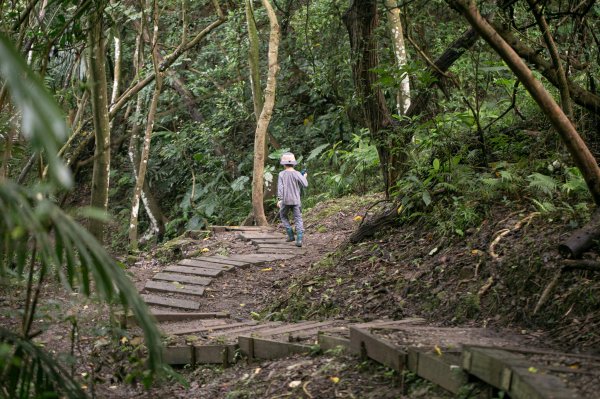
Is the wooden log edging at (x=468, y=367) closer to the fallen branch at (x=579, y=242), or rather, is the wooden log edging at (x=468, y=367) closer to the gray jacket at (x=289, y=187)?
the fallen branch at (x=579, y=242)

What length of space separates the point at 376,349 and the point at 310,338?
117 centimetres

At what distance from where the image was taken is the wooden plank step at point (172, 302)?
816 cm

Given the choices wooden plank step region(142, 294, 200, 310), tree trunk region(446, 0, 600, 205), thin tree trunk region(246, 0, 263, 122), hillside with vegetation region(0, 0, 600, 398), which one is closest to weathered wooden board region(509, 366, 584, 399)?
hillside with vegetation region(0, 0, 600, 398)

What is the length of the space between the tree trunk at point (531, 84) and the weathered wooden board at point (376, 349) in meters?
2.01

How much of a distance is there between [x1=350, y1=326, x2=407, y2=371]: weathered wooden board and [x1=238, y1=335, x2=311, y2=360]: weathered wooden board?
61cm

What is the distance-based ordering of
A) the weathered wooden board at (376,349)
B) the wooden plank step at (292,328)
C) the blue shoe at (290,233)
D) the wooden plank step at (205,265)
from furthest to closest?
1. the blue shoe at (290,233)
2. the wooden plank step at (205,265)
3. the wooden plank step at (292,328)
4. the weathered wooden board at (376,349)

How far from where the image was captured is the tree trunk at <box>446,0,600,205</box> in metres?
5.27

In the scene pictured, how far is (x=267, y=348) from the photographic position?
5.72 meters

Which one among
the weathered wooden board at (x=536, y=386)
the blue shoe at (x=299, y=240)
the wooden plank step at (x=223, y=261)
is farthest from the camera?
the blue shoe at (x=299, y=240)

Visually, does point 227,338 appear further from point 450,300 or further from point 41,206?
point 41,206

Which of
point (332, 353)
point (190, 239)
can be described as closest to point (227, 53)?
point (190, 239)

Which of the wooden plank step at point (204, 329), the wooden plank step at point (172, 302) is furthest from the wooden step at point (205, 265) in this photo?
the wooden plank step at point (204, 329)

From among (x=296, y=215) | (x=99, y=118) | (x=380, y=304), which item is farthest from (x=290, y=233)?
(x=380, y=304)

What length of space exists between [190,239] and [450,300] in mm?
7175
